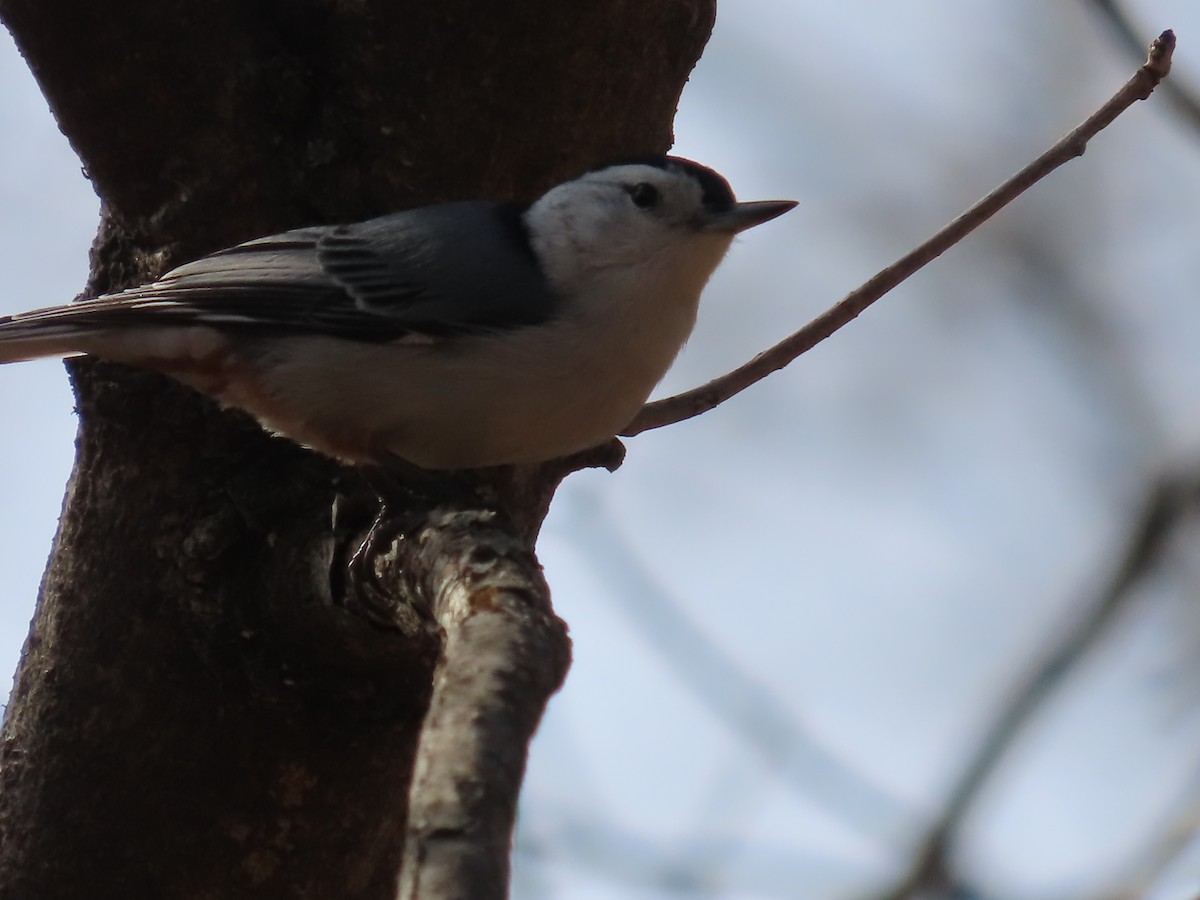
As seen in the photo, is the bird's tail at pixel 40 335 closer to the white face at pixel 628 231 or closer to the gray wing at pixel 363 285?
the gray wing at pixel 363 285

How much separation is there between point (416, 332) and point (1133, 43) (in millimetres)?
1226

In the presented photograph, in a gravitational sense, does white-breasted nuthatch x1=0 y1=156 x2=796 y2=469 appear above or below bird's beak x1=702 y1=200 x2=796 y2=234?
below

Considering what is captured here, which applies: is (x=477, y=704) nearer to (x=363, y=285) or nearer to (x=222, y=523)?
(x=222, y=523)

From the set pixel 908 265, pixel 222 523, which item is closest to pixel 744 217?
pixel 908 265

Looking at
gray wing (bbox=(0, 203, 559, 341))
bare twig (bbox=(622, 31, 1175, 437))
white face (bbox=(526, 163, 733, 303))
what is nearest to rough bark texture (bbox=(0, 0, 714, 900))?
gray wing (bbox=(0, 203, 559, 341))

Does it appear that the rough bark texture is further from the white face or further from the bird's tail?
the white face

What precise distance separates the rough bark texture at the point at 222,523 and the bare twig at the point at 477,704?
381 mm

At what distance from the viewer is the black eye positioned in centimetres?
256

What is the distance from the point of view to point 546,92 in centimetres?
227

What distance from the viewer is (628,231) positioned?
2.62 meters

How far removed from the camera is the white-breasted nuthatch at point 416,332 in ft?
7.16

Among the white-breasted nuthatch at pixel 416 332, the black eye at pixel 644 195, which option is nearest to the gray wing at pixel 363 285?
the white-breasted nuthatch at pixel 416 332

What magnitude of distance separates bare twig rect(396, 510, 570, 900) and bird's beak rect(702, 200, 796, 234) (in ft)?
3.97

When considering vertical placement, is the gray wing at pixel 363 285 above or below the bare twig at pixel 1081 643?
above
